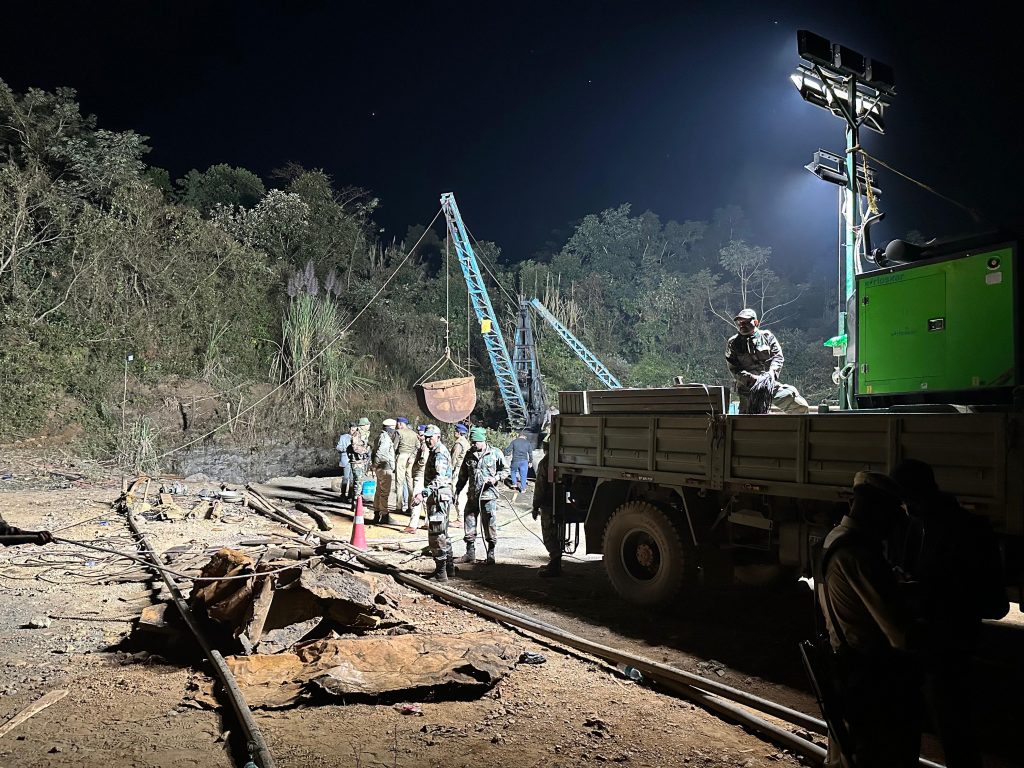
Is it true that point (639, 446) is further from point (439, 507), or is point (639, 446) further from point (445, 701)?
point (445, 701)

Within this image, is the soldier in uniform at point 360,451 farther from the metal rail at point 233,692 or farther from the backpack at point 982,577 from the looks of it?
the backpack at point 982,577

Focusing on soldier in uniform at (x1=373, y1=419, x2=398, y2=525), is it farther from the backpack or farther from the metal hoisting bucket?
the backpack

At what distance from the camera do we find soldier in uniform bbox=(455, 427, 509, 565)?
30.7 ft

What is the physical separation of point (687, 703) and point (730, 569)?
2326 millimetres

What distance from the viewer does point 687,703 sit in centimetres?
442

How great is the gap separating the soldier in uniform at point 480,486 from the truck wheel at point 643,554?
2323mm

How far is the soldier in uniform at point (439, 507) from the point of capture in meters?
8.12

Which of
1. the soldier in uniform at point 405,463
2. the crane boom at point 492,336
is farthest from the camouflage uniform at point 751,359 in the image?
the crane boom at point 492,336

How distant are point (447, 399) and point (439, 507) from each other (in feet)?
30.7

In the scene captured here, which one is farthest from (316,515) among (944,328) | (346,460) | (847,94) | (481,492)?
(847,94)

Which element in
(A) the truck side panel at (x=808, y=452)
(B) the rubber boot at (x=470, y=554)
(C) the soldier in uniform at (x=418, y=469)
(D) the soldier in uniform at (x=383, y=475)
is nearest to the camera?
(A) the truck side panel at (x=808, y=452)

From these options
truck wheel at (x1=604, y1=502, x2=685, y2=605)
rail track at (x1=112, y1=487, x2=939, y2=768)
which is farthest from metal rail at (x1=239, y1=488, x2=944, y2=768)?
truck wheel at (x1=604, y1=502, x2=685, y2=605)

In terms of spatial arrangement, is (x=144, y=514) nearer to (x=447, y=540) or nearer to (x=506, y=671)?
(x=447, y=540)

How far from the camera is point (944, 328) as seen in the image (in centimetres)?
584
